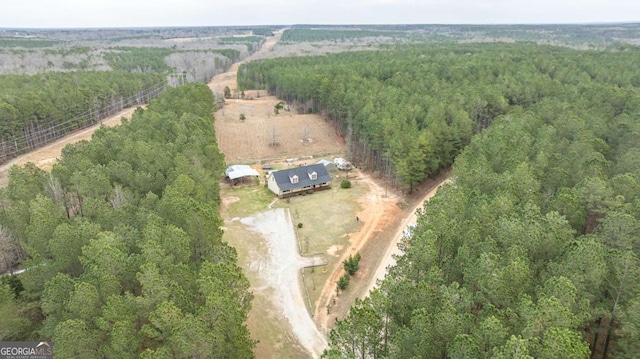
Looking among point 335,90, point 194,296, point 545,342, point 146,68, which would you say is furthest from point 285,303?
point 146,68

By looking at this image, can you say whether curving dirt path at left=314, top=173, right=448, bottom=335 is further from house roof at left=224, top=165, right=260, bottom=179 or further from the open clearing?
house roof at left=224, top=165, right=260, bottom=179

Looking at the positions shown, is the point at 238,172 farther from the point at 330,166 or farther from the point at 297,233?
the point at 297,233

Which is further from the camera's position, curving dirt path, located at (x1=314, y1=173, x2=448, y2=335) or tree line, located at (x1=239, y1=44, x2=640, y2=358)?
curving dirt path, located at (x1=314, y1=173, x2=448, y2=335)

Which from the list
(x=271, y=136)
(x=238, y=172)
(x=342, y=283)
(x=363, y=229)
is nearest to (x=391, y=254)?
(x=363, y=229)

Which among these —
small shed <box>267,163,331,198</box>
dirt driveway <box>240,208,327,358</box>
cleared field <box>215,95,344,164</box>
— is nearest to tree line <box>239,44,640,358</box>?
dirt driveway <box>240,208,327,358</box>

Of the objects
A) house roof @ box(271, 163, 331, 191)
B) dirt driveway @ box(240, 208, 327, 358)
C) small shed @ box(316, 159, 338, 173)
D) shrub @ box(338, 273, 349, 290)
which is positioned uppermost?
house roof @ box(271, 163, 331, 191)

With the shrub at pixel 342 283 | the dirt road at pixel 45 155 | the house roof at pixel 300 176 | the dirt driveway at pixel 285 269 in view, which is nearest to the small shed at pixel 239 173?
the house roof at pixel 300 176
